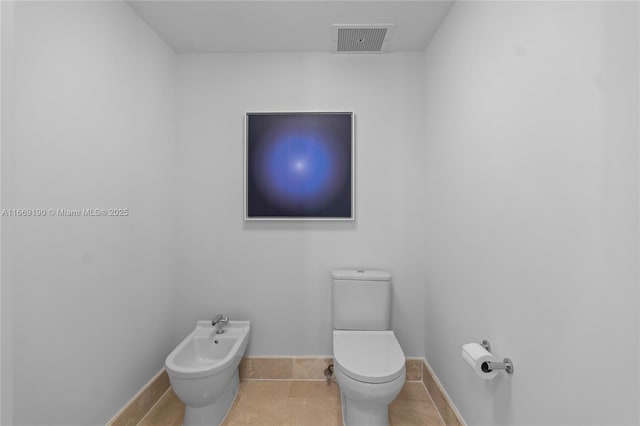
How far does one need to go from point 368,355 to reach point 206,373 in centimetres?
85

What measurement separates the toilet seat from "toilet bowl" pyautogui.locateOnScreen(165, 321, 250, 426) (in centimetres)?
61

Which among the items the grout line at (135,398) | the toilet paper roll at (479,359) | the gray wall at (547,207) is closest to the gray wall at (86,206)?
the grout line at (135,398)

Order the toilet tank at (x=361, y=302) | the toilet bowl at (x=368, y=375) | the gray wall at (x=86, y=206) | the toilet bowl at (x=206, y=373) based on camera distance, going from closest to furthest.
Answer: the gray wall at (x=86, y=206) → the toilet bowl at (x=368, y=375) → the toilet bowl at (x=206, y=373) → the toilet tank at (x=361, y=302)

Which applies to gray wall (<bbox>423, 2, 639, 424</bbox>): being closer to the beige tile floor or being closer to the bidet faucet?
the beige tile floor

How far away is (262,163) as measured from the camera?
2.09 meters

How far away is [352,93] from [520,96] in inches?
47.6

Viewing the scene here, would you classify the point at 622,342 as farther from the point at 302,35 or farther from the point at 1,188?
the point at 302,35

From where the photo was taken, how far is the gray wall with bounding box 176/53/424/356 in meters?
2.09

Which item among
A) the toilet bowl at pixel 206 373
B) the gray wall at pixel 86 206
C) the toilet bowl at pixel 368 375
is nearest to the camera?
the gray wall at pixel 86 206

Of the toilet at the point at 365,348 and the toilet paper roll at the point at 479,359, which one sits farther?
the toilet at the point at 365,348

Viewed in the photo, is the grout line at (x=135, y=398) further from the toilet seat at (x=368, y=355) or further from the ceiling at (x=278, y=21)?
the ceiling at (x=278, y=21)

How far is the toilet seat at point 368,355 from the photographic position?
1.43m

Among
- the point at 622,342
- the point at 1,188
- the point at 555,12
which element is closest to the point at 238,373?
the point at 1,188

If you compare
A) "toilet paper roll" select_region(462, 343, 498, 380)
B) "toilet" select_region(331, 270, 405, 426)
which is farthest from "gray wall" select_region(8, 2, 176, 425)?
"toilet paper roll" select_region(462, 343, 498, 380)
